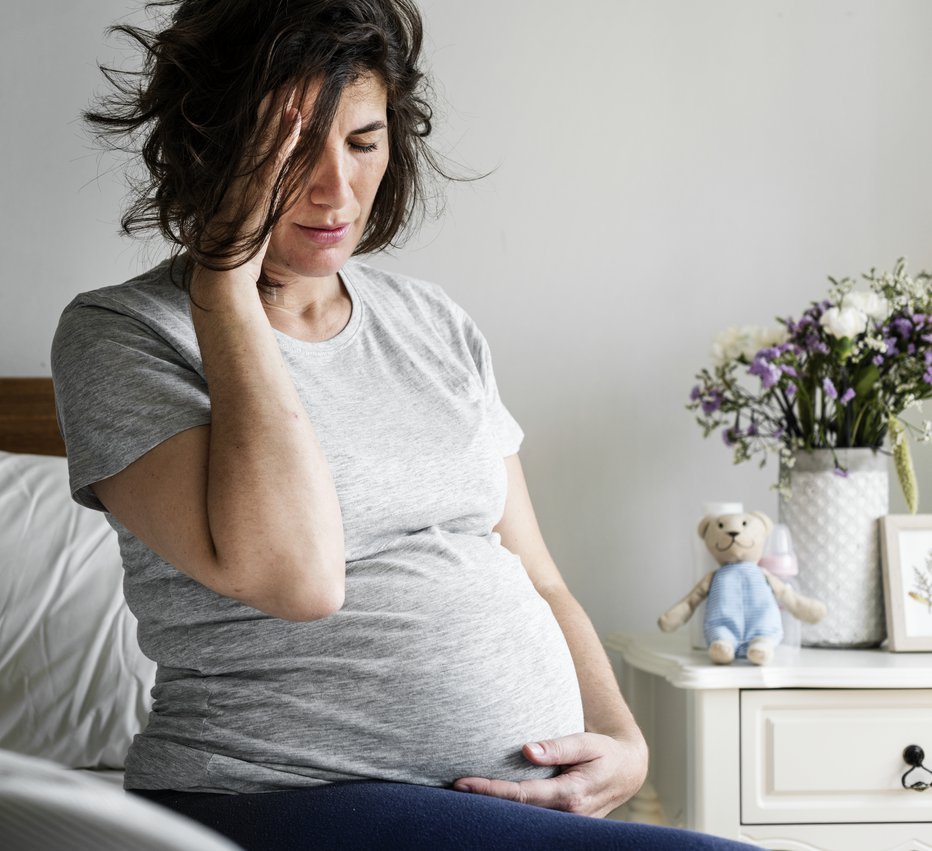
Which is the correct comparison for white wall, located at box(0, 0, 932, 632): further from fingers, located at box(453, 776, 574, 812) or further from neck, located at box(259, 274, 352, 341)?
fingers, located at box(453, 776, 574, 812)

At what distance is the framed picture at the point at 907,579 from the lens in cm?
149

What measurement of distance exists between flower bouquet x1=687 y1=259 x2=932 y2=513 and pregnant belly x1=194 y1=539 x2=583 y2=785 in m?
0.74

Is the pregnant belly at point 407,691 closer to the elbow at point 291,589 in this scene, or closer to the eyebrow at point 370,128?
the elbow at point 291,589

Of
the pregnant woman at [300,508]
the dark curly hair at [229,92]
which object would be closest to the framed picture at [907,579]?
the pregnant woman at [300,508]

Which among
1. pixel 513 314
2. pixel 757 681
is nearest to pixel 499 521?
pixel 757 681

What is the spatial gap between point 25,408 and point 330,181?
94 centimetres

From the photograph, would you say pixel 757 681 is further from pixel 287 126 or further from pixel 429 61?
pixel 429 61

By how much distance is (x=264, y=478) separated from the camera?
777 millimetres

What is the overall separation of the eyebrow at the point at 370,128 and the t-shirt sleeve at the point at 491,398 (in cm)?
25

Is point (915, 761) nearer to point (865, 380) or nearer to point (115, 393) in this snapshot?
A: point (865, 380)

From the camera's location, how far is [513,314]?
177cm

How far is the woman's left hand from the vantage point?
852mm

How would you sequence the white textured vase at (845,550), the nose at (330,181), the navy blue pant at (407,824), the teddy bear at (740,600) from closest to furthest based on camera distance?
the navy blue pant at (407,824) → the nose at (330,181) → the teddy bear at (740,600) → the white textured vase at (845,550)

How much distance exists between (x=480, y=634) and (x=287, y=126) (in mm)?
456
